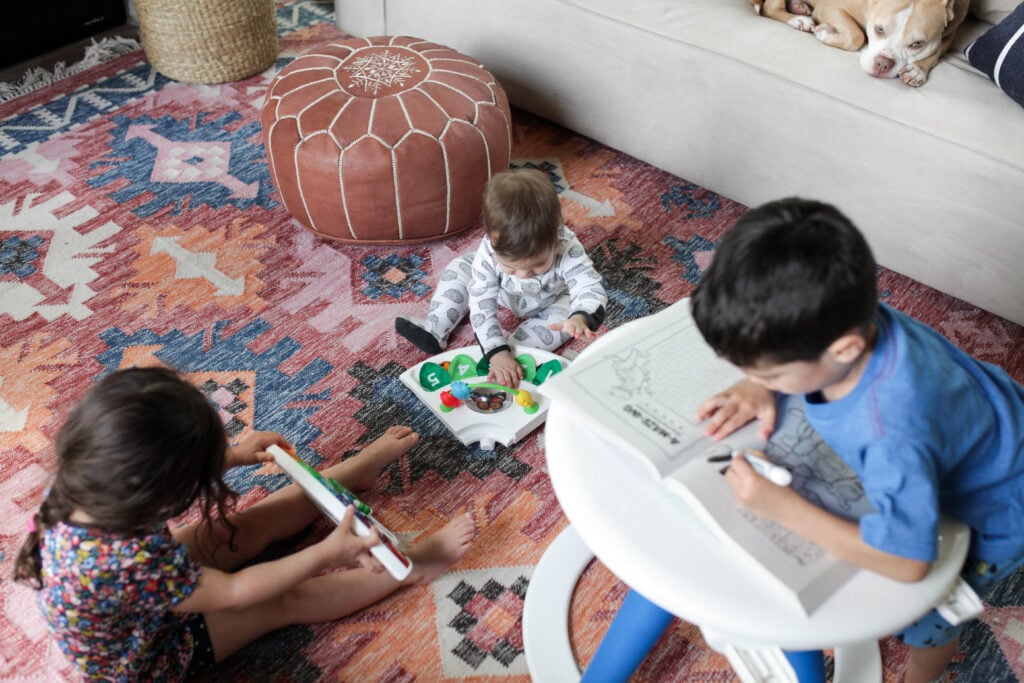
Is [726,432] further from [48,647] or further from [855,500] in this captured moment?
[48,647]

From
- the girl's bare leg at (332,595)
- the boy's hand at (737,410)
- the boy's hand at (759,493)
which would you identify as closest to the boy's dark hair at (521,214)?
the girl's bare leg at (332,595)

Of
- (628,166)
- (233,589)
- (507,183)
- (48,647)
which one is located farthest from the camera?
(628,166)

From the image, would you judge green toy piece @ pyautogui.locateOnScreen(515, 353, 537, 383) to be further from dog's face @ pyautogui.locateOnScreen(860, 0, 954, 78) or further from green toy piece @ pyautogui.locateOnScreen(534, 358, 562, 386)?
dog's face @ pyautogui.locateOnScreen(860, 0, 954, 78)

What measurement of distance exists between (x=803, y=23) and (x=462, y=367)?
1024mm

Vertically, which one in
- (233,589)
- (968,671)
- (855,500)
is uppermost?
(855,500)

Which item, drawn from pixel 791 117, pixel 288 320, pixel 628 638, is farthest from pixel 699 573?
pixel 791 117

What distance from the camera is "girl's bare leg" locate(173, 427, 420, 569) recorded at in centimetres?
118

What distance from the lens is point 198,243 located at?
1778mm

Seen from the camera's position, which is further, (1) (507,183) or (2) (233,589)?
(1) (507,183)

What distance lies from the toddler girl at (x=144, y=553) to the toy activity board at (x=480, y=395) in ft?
1.18

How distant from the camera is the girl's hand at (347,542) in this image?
1.06 m

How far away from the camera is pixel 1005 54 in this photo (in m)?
1.56

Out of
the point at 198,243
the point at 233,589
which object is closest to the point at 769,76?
the point at 198,243

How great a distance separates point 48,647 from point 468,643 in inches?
21.8
